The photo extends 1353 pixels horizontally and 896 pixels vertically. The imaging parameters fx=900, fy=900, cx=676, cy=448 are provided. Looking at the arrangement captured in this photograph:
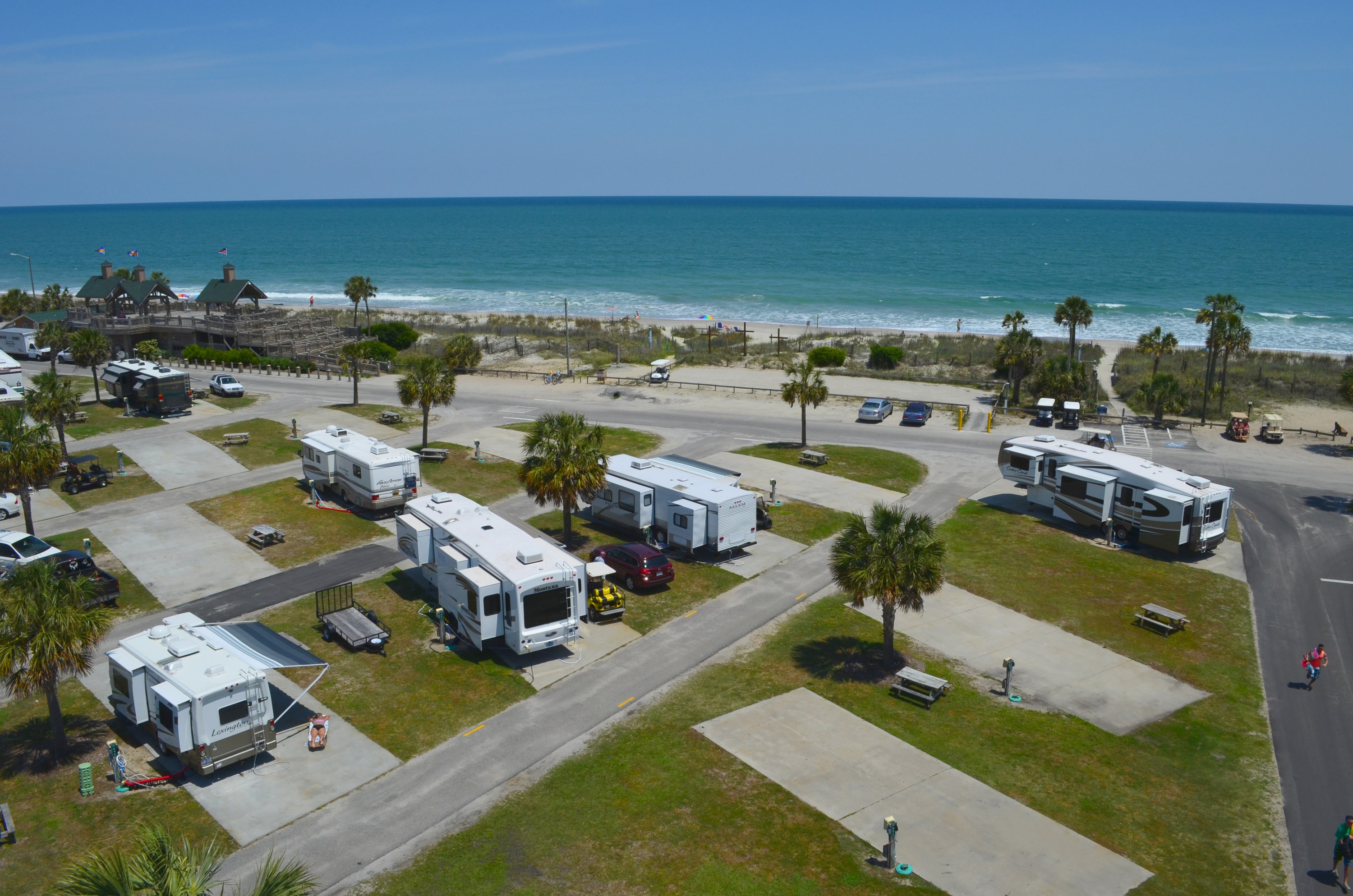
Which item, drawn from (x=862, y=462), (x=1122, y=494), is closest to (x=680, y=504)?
(x=862, y=462)

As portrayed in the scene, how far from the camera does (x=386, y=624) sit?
27.8 metres

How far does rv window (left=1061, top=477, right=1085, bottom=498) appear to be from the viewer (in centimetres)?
3588

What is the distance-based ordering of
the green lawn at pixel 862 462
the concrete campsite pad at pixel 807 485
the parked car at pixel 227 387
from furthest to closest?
the parked car at pixel 227 387
the green lawn at pixel 862 462
the concrete campsite pad at pixel 807 485

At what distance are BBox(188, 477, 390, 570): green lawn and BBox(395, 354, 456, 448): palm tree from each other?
23.1 ft

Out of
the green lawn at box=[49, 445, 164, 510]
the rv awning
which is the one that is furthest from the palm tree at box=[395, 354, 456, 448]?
the rv awning

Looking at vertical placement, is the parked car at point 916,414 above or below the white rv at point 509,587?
above

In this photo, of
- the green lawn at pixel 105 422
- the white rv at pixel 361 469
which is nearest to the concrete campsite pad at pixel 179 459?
the green lawn at pixel 105 422

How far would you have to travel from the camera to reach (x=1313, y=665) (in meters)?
24.8

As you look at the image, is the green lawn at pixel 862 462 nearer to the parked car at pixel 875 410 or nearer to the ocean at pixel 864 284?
the parked car at pixel 875 410

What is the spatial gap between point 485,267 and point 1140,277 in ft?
382

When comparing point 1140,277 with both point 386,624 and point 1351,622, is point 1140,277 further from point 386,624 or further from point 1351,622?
point 386,624

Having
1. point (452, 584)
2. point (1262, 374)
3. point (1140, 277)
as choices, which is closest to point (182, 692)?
point (452, 584)

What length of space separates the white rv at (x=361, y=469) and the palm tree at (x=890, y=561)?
19.8 metres

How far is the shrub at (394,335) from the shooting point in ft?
265
